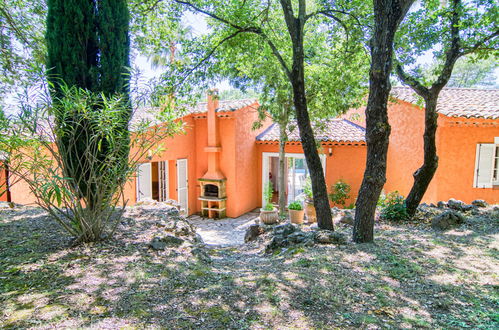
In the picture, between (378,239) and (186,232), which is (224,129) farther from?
(378,239)

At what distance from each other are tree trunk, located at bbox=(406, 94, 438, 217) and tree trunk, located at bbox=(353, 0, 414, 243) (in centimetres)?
281

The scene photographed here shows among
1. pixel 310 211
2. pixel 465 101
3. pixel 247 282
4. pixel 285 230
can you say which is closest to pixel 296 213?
pixel 310 211

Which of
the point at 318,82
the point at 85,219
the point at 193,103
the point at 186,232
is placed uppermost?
the point at 318,82

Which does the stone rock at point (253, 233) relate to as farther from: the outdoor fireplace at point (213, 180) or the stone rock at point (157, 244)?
the outdoor fireplace at point (213, 180)

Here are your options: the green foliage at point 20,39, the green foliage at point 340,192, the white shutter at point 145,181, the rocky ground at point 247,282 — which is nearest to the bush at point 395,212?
the rocky ground at point 247,282

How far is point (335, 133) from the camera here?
1249 cm

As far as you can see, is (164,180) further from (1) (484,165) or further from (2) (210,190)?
(1) (484,165)

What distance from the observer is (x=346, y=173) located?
39.4 feet

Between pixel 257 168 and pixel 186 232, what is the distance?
8632 mm

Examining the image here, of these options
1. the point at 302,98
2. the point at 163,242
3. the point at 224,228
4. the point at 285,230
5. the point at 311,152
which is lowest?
the point at 224,228

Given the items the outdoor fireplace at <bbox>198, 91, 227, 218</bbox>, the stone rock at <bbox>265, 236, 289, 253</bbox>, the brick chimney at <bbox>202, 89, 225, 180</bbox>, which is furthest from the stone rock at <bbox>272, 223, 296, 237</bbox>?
the brick chimney at <bbox>202, 89, 225, 180</bbox>

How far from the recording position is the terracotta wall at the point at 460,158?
9411 millimetres

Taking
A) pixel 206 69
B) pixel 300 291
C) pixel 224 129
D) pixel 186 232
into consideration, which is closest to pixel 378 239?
pixel 300 291

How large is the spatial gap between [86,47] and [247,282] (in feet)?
16.8
